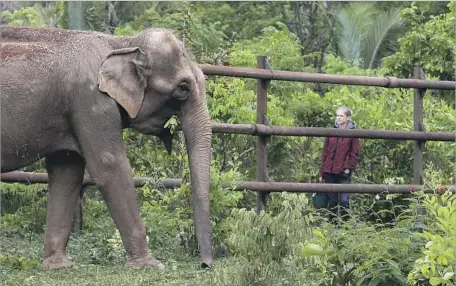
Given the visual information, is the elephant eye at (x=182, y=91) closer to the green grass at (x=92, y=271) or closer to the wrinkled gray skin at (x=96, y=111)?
the wrinkled gray skin at (x=96, y=111)

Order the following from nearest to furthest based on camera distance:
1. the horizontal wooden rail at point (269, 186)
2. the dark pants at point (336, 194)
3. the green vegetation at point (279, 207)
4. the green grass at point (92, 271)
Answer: the green vegetation at point (279, 207), the green grass at point (92, 271), the horizontal wooden rail at point (269, 186), the dark pants at point (336, 194)

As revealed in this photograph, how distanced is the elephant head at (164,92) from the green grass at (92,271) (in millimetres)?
548

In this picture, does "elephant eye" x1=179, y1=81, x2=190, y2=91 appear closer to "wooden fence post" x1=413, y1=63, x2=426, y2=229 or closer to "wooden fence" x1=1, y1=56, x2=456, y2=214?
"wooden fence" x1=1, y1=56, x2=456, y2=214

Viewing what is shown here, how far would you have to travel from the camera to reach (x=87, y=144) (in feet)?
25.8

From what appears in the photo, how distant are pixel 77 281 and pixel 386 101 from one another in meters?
7.04

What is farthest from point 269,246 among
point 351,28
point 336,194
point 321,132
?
point 351,28

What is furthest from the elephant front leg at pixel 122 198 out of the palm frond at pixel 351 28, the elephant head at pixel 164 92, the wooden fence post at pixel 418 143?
the palm frond at pixel 351 28

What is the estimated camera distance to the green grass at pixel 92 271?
6.91 metres

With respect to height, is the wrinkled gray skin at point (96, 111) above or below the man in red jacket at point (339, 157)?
above

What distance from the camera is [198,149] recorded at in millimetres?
8234

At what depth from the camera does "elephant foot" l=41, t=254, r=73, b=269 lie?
7.85 m

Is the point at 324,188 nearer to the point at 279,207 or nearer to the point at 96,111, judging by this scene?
the point at 279,207

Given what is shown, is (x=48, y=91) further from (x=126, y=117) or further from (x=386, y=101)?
(x=386, y=101)

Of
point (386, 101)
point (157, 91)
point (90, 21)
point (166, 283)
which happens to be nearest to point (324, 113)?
point (386, 101)
